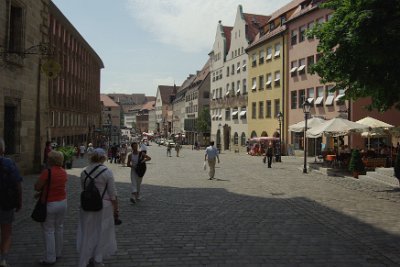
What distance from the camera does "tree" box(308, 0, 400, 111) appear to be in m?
13.0

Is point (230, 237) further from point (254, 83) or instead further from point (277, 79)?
point (254, 83)

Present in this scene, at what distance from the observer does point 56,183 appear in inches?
258

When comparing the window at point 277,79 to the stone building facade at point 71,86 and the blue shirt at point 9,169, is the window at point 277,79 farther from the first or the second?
the blue shirt at point 9,169

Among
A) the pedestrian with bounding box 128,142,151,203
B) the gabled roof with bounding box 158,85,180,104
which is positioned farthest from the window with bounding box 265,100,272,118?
the gabled roof with bounding box 158,85,180,104

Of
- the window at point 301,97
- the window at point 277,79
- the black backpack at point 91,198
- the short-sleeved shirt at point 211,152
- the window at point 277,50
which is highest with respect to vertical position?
the window at point 277,50

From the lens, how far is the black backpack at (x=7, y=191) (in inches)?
247

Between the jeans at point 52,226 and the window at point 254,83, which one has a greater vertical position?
the window at point 254,83

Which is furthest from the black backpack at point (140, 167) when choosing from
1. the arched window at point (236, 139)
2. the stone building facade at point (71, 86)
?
the arched window at point (236, 139)

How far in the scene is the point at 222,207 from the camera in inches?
473

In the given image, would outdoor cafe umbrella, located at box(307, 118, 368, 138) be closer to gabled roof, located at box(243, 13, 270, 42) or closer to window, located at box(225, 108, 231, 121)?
gabled roof, located at box(243, 13, 270, 42)

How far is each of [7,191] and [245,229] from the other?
4.71 meters

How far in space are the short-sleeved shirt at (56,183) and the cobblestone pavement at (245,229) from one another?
964 millimetres

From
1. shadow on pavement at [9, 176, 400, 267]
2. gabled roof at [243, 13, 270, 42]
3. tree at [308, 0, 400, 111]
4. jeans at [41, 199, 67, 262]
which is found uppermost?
gabled roof at [243, 13, 270, 42]

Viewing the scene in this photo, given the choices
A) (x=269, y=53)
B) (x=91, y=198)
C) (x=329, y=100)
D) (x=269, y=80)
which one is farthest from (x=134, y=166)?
(x=269, y=53)
